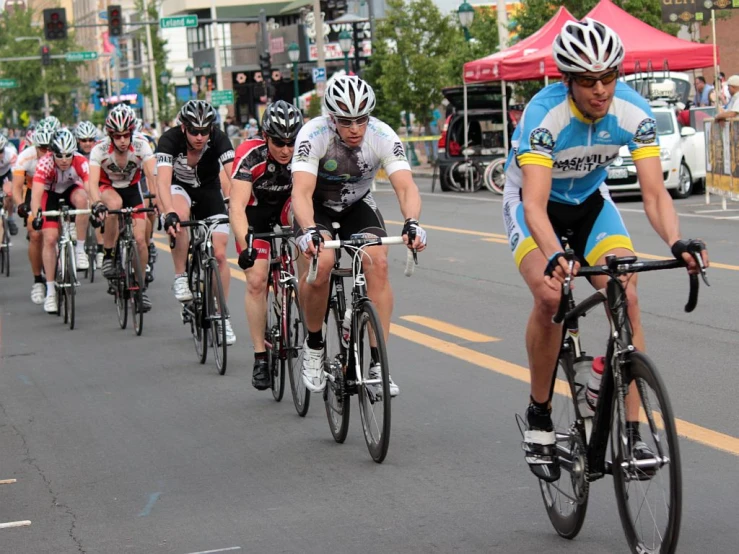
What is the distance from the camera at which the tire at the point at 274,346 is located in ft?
28.5

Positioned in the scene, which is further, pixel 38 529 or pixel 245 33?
pixel 245 33

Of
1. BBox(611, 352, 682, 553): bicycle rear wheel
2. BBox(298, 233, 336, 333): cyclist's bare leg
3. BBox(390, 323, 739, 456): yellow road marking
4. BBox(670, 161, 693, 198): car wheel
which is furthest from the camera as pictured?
BBox(670, 161, 693, 198): car wheel

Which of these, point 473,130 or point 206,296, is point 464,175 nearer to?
point 473,130

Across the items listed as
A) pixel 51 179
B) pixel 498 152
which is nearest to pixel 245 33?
pixel 498 152

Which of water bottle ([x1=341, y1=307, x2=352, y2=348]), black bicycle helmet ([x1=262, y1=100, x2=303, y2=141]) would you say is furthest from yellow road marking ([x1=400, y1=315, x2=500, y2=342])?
water bottle ([x1=341, y1=307, x2=352, y2=348])

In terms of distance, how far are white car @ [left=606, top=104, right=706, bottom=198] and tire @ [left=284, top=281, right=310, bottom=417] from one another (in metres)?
15.5

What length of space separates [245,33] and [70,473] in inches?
4092

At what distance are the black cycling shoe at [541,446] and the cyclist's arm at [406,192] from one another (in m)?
1.83

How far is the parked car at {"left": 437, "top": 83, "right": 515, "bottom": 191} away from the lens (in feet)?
96.8

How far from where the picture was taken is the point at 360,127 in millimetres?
7141

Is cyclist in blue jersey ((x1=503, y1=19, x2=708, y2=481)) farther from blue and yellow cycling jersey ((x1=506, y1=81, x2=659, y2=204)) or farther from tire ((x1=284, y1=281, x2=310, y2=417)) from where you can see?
tire ((x1=284, y1=281, x2=310, y2=417))

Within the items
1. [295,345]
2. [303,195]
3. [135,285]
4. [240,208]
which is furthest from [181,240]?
[303,195]

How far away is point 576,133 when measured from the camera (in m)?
5.45

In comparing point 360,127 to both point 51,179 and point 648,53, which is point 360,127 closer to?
point 51,179
